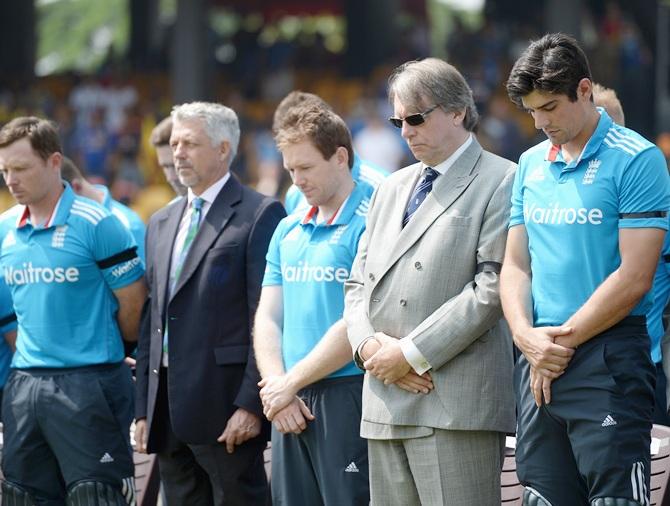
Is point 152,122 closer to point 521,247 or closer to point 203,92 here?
point 203,92

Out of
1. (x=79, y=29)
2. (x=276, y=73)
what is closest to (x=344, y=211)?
(x=276, y=73)

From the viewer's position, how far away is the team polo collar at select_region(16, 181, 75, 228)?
229 inches

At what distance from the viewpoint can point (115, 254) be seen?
19.3 ft

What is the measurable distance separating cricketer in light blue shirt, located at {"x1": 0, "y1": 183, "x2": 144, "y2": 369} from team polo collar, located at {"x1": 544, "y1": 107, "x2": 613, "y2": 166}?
2266mm

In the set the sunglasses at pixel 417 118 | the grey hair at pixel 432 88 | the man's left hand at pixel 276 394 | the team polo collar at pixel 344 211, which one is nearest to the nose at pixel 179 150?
the team polo collar at pixel 344 211

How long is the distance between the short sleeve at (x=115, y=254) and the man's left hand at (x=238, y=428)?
0.89 metres

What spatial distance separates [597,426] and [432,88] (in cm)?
133

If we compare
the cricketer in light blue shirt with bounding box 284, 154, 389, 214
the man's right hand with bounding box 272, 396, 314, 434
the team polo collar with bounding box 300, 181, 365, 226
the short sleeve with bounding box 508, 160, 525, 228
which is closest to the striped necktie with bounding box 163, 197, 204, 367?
the cricketer in light blue shirt with bounding box 284, 154, 389, 214

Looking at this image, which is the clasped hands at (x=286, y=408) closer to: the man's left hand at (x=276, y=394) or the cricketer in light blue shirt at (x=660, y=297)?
the man's left hand at (x=276, y=394)

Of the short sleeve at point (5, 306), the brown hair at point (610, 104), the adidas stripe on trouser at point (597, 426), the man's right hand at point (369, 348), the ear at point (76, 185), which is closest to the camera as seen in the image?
the adidas stripe on trouser at point (597, 426)

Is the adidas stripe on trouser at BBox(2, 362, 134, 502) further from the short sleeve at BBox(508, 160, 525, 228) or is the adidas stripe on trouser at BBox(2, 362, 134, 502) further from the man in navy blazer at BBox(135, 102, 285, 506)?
the short sleeve at BBox(508, 160, 525, 228)

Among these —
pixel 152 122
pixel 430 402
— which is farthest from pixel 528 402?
pixel 152 122

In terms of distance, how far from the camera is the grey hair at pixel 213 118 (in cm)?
570

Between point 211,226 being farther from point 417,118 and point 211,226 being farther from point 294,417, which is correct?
point 417,118
